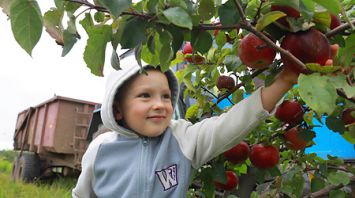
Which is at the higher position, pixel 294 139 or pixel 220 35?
pixel 220 35

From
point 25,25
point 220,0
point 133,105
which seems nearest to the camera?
point 25,25

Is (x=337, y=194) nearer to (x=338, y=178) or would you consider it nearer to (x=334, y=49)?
(x=338, y=178)

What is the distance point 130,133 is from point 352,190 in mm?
1047

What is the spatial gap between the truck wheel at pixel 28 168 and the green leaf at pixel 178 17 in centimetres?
707

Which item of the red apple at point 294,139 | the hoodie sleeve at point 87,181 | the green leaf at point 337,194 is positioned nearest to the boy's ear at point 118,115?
the hoodie sleeve at point 87,181

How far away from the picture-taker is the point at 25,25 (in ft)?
2.21

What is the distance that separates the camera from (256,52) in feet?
2.89

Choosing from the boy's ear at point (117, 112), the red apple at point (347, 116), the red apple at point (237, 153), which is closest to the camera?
the red apple at point (347, 116)

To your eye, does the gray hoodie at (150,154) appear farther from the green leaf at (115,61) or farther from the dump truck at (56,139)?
the dump truck at (56,139)

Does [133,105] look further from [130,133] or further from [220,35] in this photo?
[220,35]

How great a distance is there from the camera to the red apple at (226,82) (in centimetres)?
147

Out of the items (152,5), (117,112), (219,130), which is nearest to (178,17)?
(152,5)

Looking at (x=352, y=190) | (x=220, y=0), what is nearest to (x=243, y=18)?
(x=220, y=0)

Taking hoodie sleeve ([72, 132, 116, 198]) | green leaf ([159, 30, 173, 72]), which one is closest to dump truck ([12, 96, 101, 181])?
hoodie sleeve ([72, 132, 116, 198])
